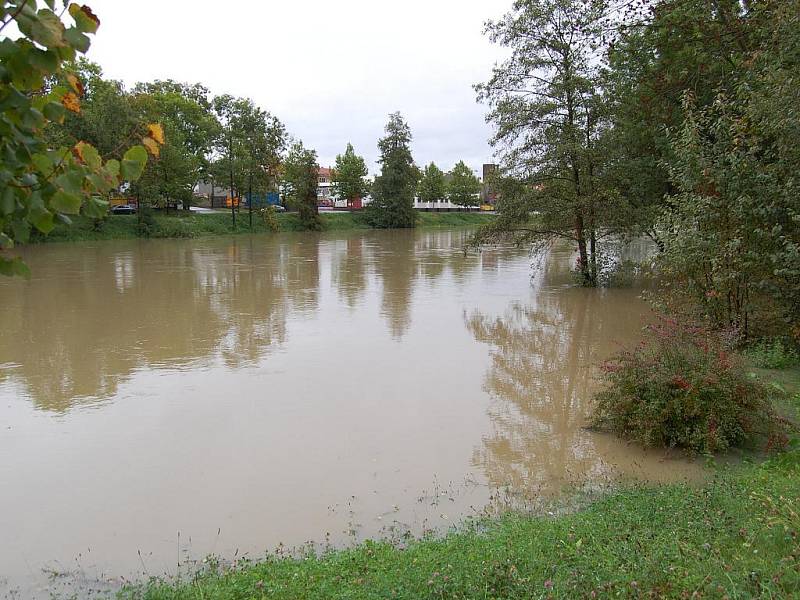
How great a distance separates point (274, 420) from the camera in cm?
870

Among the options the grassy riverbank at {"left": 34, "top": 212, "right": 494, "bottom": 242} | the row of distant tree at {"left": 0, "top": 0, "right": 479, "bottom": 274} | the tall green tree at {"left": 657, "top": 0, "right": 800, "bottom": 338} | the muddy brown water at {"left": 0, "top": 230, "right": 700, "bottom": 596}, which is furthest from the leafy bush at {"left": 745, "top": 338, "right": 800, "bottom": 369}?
the grassy riverbank at {"left": 34, "top": 212, "right": 494, "bottom": 242}

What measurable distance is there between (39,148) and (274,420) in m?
6.75

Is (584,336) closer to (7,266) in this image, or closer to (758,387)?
(758,387)

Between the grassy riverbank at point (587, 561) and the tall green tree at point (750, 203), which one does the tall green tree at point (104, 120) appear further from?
the grassy riverbank at point (587, 561)

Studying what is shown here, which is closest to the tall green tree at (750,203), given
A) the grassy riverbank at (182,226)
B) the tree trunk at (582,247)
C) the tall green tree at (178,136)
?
the tree trunk at (582,247)

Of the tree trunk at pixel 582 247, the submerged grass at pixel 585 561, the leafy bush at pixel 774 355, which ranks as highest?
the tree trunk at pixel 582 247

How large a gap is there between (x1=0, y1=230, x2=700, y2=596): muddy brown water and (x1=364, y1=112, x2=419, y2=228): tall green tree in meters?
48.2

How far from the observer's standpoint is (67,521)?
5.97 m

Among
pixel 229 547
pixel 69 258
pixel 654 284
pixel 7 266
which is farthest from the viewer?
pixel 69 258

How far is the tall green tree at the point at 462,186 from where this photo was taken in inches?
3561

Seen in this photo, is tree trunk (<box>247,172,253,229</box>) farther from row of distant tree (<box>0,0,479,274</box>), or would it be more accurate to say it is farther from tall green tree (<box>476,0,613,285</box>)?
tall green tree (<box>476,0,613,285</box>)

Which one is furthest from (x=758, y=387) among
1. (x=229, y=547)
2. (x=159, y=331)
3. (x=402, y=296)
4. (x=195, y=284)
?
(x=195, y=284)

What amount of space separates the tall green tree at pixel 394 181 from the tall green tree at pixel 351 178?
→ 8.07m

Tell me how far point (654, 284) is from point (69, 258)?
84.9 ft
